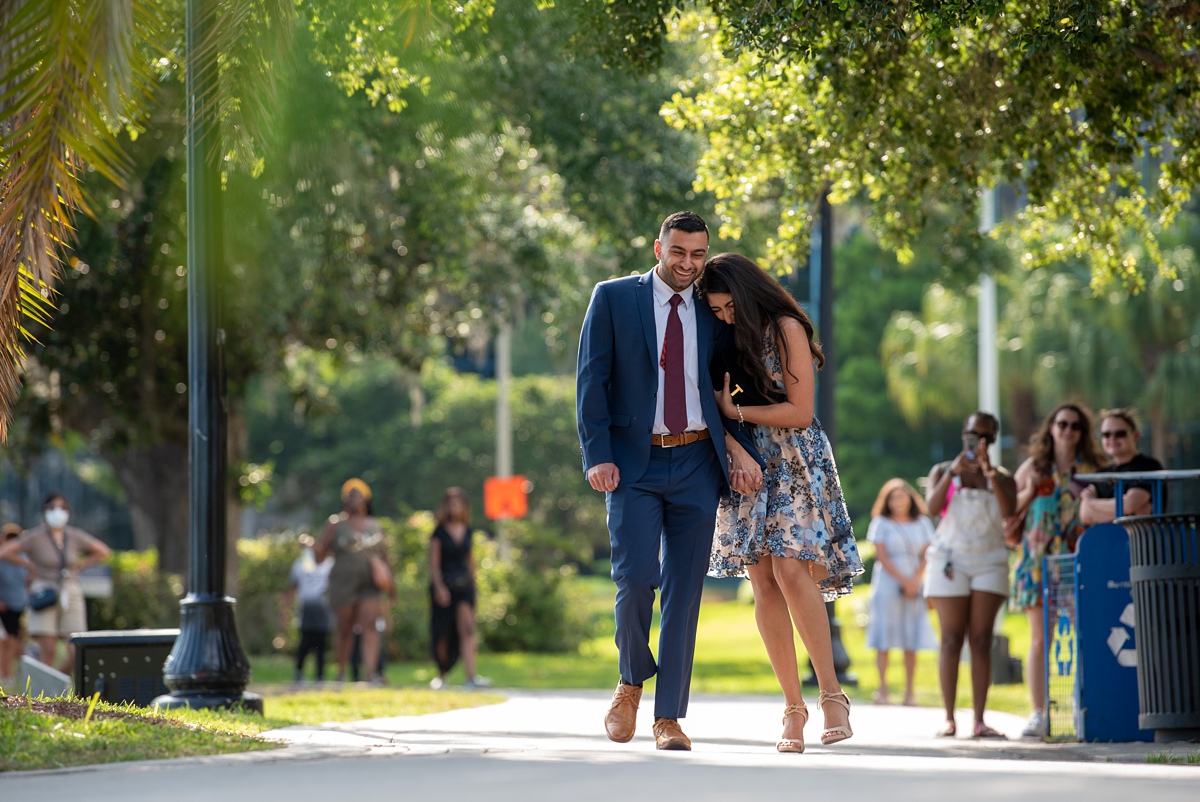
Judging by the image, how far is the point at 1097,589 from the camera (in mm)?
8055

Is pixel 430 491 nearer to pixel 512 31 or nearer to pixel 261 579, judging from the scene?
pixel 261 579

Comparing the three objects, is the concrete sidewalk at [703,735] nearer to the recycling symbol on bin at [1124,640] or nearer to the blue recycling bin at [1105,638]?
the blue recycling bin at [1105,638]

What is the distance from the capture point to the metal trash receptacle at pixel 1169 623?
7.34 m

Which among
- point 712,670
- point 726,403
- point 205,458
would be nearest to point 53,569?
point 205,458

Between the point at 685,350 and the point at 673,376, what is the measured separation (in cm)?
12

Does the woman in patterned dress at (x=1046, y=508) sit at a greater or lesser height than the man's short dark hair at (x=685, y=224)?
lesser

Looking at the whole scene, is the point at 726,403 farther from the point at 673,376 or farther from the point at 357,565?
the point at 357,565

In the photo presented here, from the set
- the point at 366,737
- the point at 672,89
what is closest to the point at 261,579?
the point at 672,89

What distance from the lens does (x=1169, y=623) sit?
7.40 metres

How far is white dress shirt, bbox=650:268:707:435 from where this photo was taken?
6125 mm

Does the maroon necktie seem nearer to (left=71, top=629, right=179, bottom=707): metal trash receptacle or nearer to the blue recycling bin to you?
the blue recycling bin

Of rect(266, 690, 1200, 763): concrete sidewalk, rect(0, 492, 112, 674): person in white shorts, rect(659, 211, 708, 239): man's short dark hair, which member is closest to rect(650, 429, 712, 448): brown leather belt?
rect(659, 211, 708, 239): man's short dark hair

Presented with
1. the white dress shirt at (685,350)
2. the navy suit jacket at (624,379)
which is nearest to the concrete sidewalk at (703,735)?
the navy suit jacket at (624,379)

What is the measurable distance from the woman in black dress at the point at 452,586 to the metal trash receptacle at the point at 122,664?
16.3 feet
